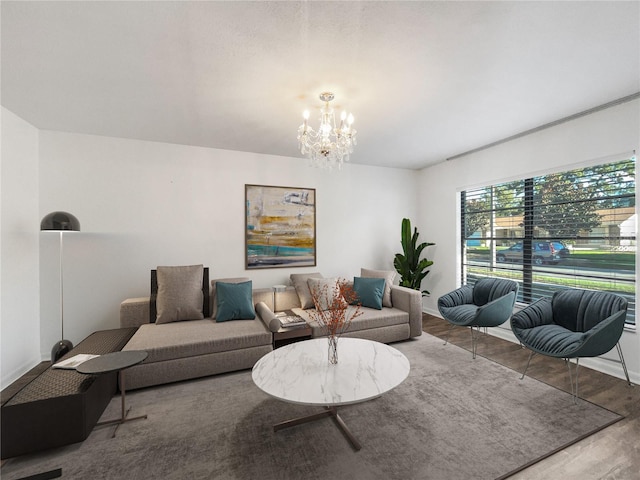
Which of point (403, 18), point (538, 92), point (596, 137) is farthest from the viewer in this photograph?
point (596, 137)

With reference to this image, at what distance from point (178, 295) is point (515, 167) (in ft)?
14.7

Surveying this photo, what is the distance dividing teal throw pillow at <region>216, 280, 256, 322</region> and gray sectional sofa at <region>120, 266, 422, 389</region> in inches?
2.4

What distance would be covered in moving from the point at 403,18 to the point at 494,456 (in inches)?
106

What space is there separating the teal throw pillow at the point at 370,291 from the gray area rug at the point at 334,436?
123 centimetres

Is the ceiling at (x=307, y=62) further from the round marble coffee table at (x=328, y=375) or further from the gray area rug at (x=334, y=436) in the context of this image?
the gray area rug at (x=334, y=436)

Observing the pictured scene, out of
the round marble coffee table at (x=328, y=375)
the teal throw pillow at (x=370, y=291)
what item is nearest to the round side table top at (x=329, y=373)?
the round marble coffee table at (x=328, y=375)

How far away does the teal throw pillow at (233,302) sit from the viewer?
323cm

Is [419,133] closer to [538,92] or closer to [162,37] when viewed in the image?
[538,92]

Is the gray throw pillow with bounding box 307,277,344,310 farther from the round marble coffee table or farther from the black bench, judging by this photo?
the black bench

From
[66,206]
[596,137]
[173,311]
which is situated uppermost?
[596,137]

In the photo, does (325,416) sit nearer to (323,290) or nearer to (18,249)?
(323,290)

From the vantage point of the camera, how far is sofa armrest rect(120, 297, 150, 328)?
3.15 metres

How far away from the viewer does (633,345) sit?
8.89ft

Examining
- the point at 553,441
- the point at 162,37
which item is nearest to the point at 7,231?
the point at 162,37
